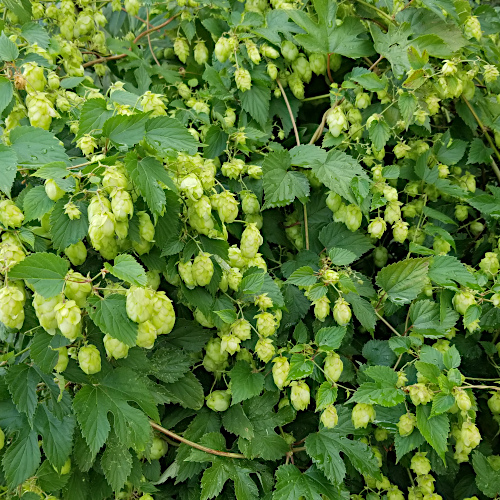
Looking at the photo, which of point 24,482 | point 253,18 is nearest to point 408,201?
point 253,18

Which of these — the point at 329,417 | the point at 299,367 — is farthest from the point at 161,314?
the point at 329,417

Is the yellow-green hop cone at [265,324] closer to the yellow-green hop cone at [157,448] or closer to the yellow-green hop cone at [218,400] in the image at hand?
the yellow-green hop cone at [218,400]

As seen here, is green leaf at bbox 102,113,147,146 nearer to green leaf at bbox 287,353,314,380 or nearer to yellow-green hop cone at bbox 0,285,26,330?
yellow-green hop cone at bbox 0,285,26,330

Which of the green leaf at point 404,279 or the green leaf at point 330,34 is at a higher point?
the green leaf at point 330,34

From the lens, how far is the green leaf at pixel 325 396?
4.68 feet

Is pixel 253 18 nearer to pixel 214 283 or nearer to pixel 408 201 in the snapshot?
pixel 408 201

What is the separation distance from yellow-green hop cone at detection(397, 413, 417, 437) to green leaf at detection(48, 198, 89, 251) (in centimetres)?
111

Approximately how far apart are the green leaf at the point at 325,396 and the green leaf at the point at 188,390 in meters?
0.39

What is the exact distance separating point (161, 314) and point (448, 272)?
1.04 m

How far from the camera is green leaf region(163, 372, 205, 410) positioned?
1.55 m

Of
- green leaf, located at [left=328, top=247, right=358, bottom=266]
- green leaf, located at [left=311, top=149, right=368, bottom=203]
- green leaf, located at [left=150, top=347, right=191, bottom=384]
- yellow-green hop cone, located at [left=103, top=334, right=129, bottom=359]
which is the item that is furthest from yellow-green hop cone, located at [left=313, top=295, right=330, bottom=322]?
yellow-green hop cone, located at [left=103, top=334, right=129, bottom=359]

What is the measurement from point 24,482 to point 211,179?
101cm

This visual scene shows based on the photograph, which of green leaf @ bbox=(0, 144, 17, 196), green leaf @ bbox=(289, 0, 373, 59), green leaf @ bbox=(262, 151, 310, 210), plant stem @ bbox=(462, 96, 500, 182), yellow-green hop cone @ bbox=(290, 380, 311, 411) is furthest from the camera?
plant stem @ bbox=(462, 96, 500, 182)

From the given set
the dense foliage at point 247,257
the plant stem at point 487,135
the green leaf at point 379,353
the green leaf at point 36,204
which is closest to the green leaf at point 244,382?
the dense foliage at point 247,257
